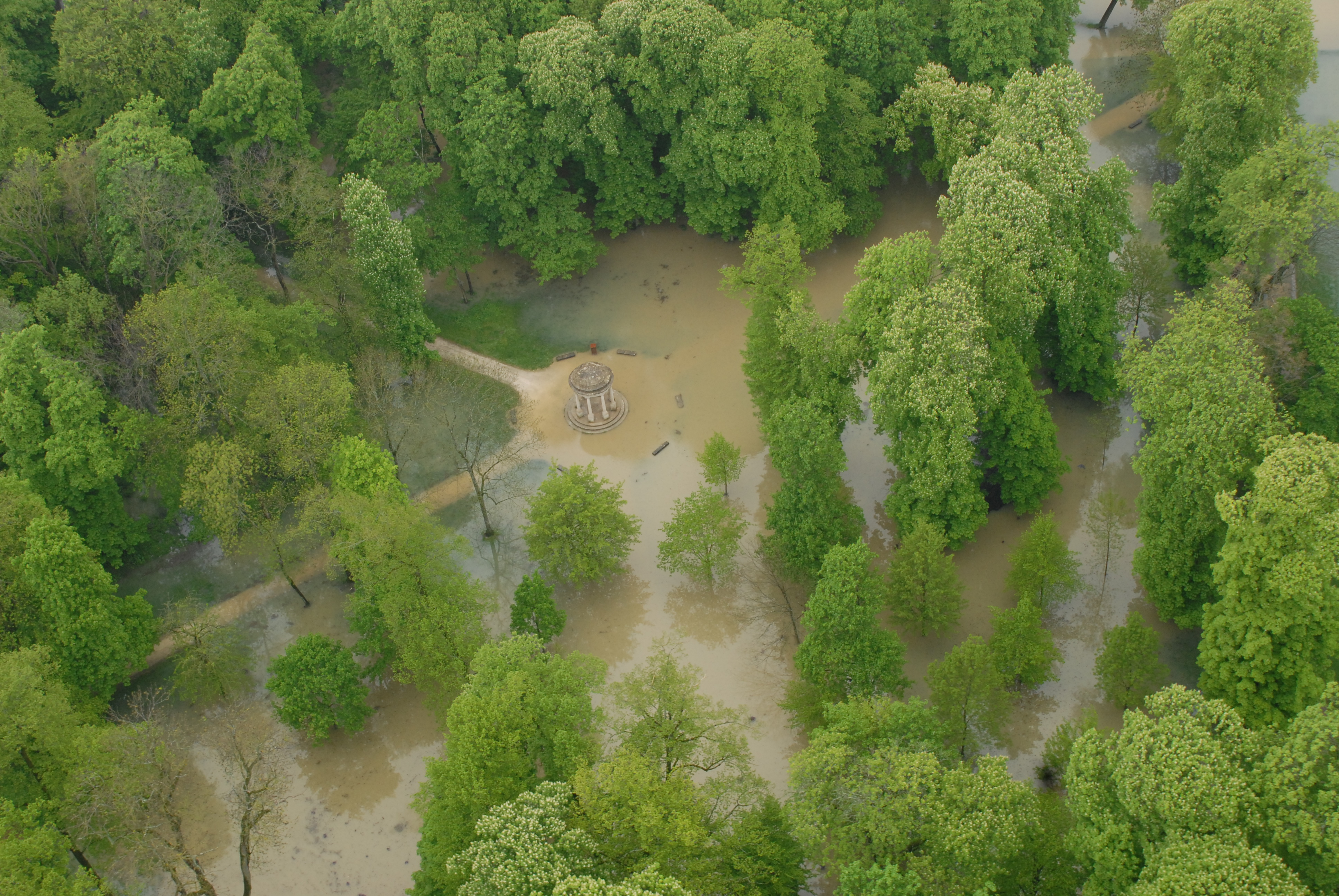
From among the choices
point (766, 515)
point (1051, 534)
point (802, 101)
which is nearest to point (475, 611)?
point (766, 515)

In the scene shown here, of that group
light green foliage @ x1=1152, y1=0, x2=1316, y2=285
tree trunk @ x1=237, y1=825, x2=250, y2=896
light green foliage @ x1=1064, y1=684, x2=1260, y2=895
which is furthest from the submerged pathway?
light green foliage @ x1=1152, y1=0, x2=1316, y2=285

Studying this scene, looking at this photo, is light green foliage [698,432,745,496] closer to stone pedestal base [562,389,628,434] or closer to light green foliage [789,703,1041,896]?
stone pedestal base [562,389,628,434]

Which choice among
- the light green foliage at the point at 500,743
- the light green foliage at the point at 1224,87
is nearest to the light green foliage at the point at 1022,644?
the light green foliage at the point at 500,743

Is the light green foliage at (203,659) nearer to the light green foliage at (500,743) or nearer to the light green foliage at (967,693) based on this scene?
the light green foliage at (500,743)

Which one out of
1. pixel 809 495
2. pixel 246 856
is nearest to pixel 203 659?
pixel 246 856

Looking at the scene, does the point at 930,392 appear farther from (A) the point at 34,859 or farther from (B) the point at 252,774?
(A) the point at 34,859
